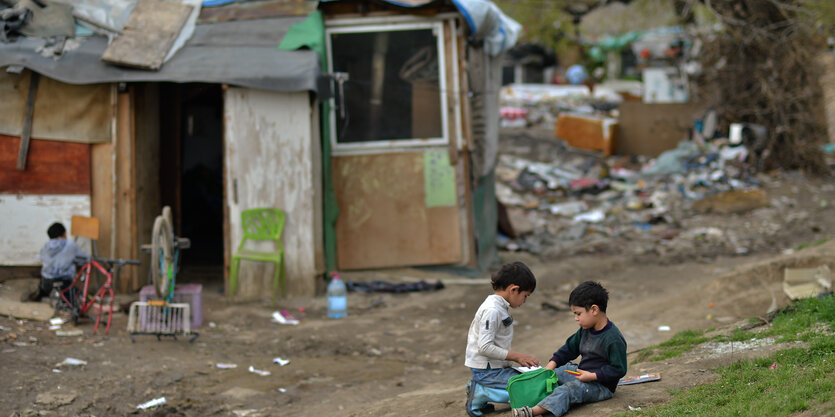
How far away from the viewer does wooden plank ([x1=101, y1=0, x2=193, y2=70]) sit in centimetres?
859

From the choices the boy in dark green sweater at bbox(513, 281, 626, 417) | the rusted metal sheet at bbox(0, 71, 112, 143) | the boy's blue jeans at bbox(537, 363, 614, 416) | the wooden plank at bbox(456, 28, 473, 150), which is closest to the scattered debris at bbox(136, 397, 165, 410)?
the boy in dark green sweater at bbox(513, 281, 626, 417)

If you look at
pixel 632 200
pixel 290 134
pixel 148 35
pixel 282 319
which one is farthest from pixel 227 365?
pixel 632 200

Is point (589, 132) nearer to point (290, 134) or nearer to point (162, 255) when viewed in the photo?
point (290, 134)

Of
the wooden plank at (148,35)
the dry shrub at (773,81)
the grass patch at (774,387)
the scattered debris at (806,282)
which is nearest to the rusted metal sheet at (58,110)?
the wooden plank at (148,35)

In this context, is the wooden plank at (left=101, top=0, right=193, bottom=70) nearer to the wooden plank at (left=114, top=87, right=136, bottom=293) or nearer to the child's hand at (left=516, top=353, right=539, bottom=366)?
the wooden plank at (left=114, top=87, right=136, bottom=293)

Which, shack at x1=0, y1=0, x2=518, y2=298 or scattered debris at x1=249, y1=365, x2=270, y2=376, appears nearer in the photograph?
scattered debris at x1=249, y1=365, x2=270, y2=376

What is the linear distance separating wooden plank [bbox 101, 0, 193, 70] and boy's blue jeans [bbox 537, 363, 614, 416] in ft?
19.5

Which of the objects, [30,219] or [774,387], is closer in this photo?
[774,387]

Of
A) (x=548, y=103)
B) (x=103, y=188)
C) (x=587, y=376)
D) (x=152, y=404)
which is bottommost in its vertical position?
(x=152, y=404)

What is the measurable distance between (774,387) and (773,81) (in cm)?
1285

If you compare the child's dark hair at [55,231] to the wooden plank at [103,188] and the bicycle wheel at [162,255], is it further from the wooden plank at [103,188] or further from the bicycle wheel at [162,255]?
the bicycle wheel at [162,255]

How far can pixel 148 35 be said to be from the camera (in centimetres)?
899

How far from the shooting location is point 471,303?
9.09 metres

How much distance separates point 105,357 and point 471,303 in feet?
12.9
